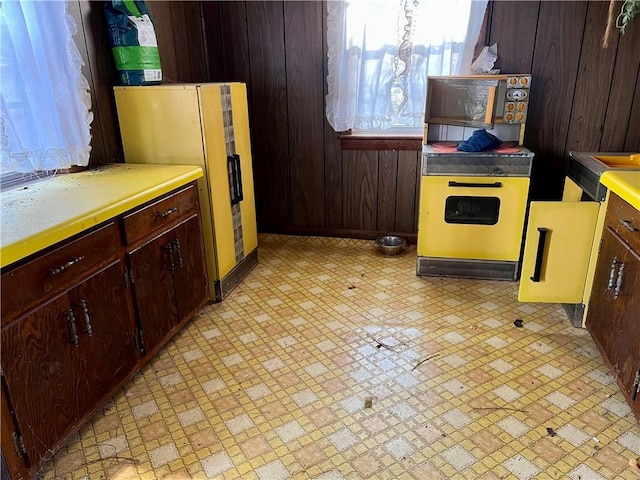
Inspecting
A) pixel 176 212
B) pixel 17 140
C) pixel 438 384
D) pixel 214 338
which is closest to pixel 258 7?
pixel 176 212

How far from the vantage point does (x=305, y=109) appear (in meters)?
3.32

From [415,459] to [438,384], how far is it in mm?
436

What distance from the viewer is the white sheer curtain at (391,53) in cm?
278

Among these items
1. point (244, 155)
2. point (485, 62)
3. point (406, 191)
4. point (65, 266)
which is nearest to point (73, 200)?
point (65, 266)

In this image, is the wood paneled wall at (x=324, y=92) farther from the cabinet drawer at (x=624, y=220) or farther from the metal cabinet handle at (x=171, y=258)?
the cabinet drawer at (x=624, y=220)

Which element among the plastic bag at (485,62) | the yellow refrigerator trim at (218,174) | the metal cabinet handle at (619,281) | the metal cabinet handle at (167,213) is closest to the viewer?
the metal cabinet handle at (619,281)

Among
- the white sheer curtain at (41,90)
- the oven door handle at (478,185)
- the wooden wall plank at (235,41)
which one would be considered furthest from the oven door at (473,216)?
the white sheer curtain at (41,90)

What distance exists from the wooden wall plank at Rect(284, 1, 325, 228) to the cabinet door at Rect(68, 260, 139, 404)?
1.86m

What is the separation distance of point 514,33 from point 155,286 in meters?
2.60

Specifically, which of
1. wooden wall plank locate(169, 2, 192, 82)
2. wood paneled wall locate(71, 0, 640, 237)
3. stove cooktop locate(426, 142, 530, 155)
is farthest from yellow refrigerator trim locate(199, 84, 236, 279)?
stove cooktop locate(426, 142, 530, 155)

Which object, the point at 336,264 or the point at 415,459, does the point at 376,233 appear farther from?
the point at 415,459

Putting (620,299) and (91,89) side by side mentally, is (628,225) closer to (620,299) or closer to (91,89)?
(620,299)

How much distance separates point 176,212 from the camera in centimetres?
221

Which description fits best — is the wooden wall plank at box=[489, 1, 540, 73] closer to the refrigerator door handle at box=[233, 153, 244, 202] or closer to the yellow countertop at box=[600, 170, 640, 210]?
the yellow countertop at box=[600, 170, 640, 210]
